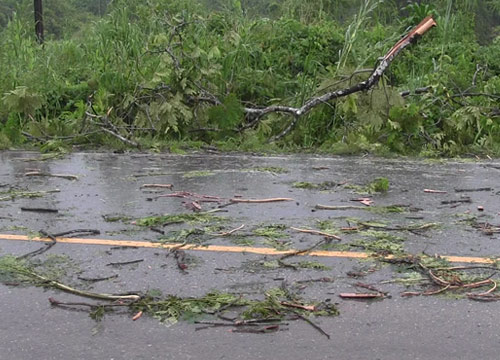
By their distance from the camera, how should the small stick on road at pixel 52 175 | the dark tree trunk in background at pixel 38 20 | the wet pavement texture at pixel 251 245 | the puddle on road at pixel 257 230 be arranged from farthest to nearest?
the dark tree trunk in background at pixel 38 20
the small stick on road at pixel 52 175
the puddle on road at pixel 257 230
the wet pavement texture at pixel 251 245

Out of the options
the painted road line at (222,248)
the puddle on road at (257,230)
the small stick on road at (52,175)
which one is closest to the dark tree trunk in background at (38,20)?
the puddle on road at (257,230)

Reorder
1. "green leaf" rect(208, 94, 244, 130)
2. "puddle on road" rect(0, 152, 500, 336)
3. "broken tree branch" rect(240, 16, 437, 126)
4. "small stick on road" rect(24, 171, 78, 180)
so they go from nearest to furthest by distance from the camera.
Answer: "puddle on road" rect(0, 152, 500, 336)
"small stick on road" rect(24, 171, 78, 180)
"broken tree branch" rect(240, 16, 437, 126)
"green leaf" rect(208, 94, 244, 130)

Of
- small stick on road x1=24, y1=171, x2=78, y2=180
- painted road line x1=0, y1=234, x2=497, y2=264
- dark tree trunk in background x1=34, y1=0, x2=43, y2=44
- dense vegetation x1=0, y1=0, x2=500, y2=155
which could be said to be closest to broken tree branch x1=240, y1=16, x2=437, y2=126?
dense vegetation x1=0, y1=0, x2=500, y2=155

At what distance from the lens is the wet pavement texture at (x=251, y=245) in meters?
3.21

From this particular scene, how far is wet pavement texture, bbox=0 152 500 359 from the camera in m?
3.21

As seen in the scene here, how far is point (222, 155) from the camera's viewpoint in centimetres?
920

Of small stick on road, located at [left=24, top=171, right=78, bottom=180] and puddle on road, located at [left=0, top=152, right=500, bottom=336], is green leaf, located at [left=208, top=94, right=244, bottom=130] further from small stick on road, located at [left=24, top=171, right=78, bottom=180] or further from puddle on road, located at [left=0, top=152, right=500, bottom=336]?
small stick on road, located at [left=24, top=171, right=78, bottom=180]

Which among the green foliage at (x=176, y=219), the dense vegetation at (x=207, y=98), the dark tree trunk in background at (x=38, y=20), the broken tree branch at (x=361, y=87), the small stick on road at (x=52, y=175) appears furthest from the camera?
the dark tree trunk in background at (x=38, y=20)

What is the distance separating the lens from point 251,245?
4.72m

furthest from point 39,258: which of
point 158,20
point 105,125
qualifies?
point 158,20

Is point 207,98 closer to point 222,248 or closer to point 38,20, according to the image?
point 222,248

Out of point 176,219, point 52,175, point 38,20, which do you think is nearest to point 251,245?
point 176,219

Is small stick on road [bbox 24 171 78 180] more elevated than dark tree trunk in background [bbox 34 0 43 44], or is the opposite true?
dark tree trunk in background [bbox 34 0 43 44]

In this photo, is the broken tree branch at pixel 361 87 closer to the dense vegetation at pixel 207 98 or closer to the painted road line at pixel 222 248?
the dense vegetation at pixel 207 98
